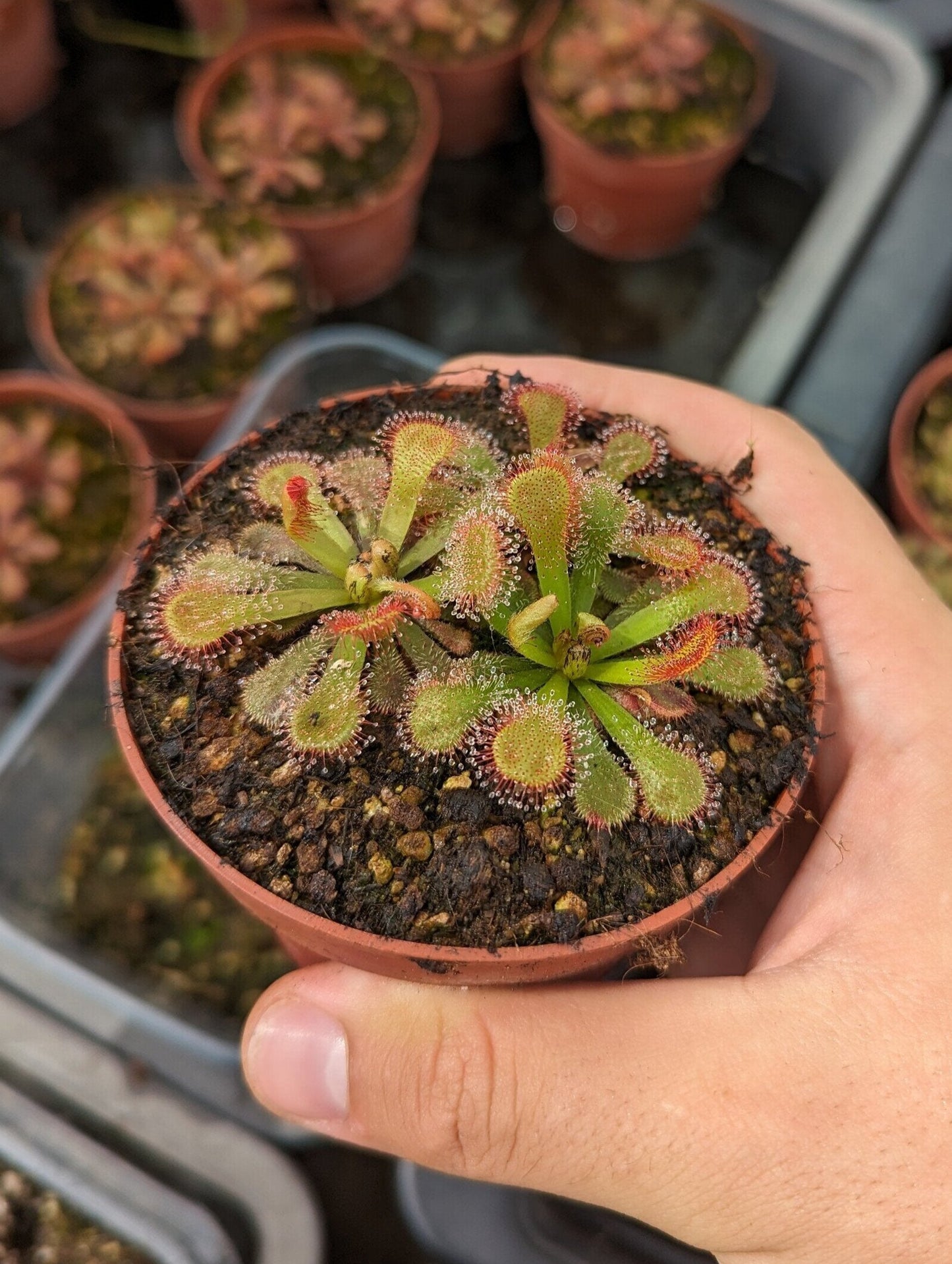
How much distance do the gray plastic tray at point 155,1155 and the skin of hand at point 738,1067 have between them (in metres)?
0.76

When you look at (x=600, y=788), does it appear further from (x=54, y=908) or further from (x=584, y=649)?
(x=54, y=908)

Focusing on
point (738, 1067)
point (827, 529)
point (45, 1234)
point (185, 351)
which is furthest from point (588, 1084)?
point (185, 351)

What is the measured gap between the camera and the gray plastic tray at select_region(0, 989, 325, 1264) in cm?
198

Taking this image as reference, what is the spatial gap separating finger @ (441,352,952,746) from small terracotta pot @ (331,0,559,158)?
1783 mm

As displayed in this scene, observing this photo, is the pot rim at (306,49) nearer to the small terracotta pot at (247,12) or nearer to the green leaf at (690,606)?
the small terracotta pot at (247,12)

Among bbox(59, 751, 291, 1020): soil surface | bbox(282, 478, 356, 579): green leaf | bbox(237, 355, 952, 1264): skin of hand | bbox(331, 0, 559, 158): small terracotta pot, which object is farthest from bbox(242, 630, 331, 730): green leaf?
bbox(331, 0, 559, 158): small terracotta pot

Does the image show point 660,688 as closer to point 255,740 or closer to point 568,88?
point 255,740

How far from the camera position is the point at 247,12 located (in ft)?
11.3

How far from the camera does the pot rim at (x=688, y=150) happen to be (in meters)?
2.84

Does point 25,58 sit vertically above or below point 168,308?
above

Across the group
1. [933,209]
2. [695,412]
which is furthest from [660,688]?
[933,209]

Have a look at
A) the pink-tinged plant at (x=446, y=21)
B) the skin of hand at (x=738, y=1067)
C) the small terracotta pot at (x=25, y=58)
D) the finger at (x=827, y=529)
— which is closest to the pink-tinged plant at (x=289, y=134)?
the pink-tinged plant at (x=446, y=21)

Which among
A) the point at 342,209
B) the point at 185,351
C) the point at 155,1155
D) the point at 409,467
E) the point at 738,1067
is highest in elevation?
the point at 409,467

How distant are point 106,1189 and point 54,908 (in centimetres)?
62
